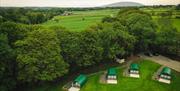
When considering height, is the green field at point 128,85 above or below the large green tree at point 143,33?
below

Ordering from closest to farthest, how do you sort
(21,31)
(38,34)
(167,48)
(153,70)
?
(38,34) → (21,31) → (153,70) → (167,48)

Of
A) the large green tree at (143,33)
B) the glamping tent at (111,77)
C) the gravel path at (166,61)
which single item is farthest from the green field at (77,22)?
the glamping tent at (111,77)

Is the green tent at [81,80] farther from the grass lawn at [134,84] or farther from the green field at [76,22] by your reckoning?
the green field at [76,22]

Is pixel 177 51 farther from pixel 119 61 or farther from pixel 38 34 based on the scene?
pixel 38 34

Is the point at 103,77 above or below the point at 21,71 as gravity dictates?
below

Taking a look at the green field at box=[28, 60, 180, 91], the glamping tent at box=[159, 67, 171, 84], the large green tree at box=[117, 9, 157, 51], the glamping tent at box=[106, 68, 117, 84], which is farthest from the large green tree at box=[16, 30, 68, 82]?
the large green tree at box=[117, 9, 157, 51]

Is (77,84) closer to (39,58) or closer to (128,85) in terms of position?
(39,58)

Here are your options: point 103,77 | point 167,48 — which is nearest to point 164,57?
point 167,48
